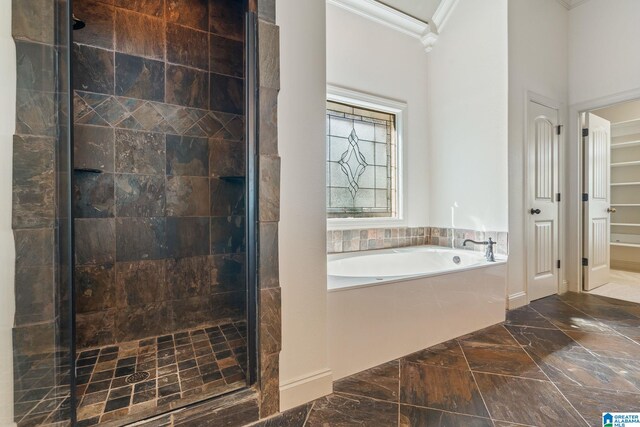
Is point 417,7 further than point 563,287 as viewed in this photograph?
No

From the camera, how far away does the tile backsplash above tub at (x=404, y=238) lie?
9.21 feet

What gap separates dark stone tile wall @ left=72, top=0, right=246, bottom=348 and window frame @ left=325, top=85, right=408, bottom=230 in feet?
2.98

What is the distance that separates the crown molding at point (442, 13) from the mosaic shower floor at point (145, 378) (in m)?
3.67

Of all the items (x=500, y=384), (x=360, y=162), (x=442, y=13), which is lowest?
(x=500, y=384)

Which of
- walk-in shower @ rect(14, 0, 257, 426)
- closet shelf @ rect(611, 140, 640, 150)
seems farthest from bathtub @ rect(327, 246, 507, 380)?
closet shelf @ rect(611, 140, 640, 150)

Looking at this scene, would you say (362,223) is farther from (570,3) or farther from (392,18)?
(570,3)

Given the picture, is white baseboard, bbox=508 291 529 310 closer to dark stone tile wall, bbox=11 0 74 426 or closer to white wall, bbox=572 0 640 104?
white wall, bbox=572 0 640 104

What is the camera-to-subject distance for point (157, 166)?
85.7 inches

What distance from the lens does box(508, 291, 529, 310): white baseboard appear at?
2754 mm

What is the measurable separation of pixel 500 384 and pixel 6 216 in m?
2.28

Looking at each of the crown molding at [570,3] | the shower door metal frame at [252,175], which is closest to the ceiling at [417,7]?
the crown molding at [570,3]

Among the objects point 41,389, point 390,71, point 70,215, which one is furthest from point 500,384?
point 390,71

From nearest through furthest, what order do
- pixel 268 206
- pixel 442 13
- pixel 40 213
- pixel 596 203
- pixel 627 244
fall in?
1. pixel 40 213
2. pixel 268 206
3. pixel 442 13
4. pixel 596 203
5. pixel 627 244

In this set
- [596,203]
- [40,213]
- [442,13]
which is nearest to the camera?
[40,213]
